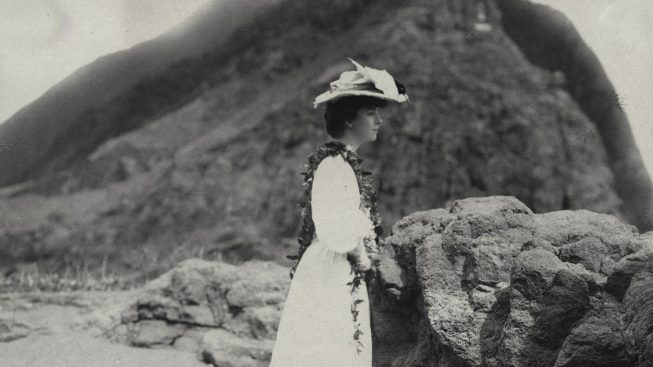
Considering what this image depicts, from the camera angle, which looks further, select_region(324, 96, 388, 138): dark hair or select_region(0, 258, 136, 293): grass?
select_region(0, 258, 136, 293): grass

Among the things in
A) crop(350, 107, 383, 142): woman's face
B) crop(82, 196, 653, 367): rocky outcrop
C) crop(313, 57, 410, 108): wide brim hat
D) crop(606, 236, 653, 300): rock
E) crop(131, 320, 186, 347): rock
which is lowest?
crop(131, 320, 186, 347): rock

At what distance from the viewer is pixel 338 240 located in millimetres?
2863

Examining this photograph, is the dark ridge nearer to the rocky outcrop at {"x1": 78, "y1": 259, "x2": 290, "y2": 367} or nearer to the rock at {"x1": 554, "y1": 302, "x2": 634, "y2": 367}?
the rocky outcrop at {"x1": 78, "y1": 259, "x2": 290, "y2": 367}

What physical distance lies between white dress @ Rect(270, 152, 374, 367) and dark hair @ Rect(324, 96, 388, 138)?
0.18m

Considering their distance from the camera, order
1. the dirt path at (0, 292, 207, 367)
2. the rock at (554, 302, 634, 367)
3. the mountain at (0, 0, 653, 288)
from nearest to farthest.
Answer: the rock at (554, 302, 634, 367) → the dirt path at (0, 292, 207, 367) → the mountain at (0, 0, 653, 288)

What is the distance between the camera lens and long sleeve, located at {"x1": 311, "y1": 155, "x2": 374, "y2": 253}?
2.87 m

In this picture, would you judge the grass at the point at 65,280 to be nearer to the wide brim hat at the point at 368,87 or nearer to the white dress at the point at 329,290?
the white dress at the point at 329,290

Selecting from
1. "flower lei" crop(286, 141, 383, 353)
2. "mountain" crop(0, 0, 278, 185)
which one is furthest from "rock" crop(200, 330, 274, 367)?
"mountain" crop(0, 0, 278, 185)

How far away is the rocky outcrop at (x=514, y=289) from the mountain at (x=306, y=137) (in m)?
4.75

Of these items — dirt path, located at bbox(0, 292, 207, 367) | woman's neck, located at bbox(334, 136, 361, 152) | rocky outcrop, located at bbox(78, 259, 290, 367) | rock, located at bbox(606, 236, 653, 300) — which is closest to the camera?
rock, located at bbox(606, 236, 653, 300)

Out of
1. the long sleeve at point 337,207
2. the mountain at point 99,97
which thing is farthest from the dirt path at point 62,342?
the long sleeve at point 337,207

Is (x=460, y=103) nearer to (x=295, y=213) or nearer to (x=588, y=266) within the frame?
(x=295, y=213)

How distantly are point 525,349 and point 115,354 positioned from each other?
3944 millimetres

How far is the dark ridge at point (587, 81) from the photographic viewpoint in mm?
8547
